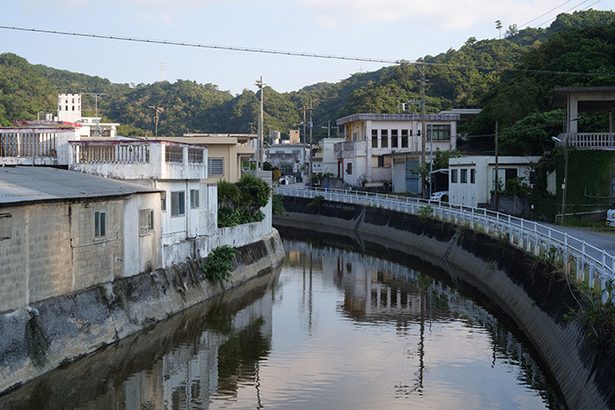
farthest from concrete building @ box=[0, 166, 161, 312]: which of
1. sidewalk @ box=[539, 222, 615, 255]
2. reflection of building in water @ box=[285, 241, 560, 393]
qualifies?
sidewalk @ box=[539, 222, 615, 255]

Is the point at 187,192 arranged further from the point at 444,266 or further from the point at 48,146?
the point at 444,266

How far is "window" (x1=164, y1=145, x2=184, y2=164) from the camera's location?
27428 mm

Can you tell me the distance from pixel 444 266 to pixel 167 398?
23.8m

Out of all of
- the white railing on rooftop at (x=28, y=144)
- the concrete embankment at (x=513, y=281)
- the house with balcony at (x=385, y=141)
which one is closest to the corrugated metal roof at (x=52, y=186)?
the white railing on rooftop at (x=28, y=144)

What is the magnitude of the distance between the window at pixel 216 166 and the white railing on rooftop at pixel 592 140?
18238 millimetres

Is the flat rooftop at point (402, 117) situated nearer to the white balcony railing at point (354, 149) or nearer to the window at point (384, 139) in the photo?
the window at point (384, 139)

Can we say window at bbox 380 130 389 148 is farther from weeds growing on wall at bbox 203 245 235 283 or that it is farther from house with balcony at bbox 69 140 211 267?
house with balcony at bbox 69 140 211 267

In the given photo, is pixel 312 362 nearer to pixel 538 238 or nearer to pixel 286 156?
pixel 538 238

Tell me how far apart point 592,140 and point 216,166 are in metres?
19.8

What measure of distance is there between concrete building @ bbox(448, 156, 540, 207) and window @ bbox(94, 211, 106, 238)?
3262 cm

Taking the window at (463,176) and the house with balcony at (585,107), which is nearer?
the house with balcony at (585,107)

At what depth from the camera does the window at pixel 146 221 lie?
24984 mm

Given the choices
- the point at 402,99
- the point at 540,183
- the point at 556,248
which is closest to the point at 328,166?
the point at 402,99

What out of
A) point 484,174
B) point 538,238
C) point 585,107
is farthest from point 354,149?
point 538,238
